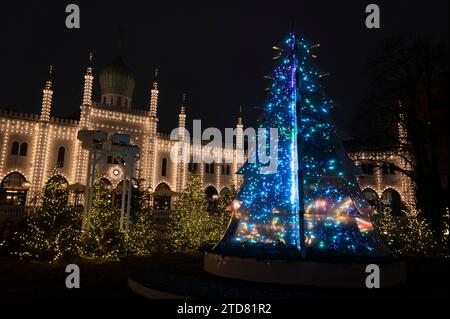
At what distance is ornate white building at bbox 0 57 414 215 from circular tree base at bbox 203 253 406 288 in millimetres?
16672

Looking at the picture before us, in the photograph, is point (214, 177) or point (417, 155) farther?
point (214, 177)

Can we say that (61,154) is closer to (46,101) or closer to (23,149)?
(23,149)

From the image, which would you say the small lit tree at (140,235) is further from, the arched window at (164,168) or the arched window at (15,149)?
the arched window at (164,168)

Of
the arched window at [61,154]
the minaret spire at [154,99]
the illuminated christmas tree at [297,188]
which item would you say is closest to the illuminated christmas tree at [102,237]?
the illuminated christmas tree at [297,188]

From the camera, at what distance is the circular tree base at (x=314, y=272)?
8641 mm

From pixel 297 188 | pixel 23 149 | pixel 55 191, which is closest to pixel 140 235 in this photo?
pixel 55 191

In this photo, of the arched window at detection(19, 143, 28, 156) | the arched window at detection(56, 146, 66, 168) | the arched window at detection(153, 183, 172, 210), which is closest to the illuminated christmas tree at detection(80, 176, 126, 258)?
the arched window at detection(56, 146, 66, 168)

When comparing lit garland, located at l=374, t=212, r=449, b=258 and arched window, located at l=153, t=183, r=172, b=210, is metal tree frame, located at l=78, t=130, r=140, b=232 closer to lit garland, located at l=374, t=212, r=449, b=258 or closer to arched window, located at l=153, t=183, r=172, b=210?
lit garland, located at l=374, t=212, r=449, b=258

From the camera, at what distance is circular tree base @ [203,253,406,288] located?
28.3 ft
